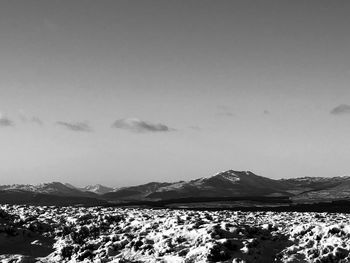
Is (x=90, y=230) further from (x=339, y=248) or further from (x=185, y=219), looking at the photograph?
(x=339, y=248)

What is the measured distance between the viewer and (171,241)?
27.3m

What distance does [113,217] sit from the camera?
36.7m

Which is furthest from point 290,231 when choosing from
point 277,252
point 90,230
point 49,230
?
point 49,230

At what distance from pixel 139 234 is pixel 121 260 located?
4822 mm

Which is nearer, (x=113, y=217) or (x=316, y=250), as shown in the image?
(x=316, y=250)

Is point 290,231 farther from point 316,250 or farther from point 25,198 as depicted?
point 25,198

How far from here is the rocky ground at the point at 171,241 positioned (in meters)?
24.4

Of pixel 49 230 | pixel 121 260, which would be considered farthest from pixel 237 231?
pixel 49 230

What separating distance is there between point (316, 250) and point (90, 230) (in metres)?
18.0

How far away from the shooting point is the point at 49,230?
116 ft

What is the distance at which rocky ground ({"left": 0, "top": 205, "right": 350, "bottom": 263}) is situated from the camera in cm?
2436

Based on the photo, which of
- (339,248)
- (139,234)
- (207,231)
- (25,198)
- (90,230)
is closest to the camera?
(339,248)

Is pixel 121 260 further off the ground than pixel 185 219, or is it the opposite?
pixel 185 219

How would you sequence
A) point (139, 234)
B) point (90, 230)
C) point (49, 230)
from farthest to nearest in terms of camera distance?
point (49, 230), point (90, 230), point (139, 234)
